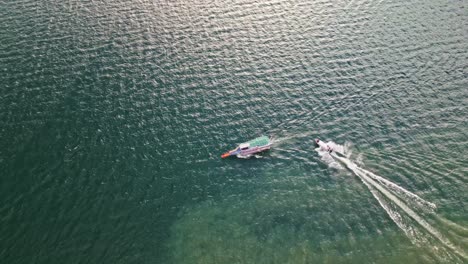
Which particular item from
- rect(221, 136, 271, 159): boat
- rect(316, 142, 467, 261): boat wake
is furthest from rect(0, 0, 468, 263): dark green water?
Result: rect(221, 136, 271, 159): boat

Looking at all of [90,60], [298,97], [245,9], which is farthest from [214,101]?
[245,9]

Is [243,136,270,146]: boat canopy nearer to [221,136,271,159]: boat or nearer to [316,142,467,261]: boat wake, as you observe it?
[221,136,271,159]: boat

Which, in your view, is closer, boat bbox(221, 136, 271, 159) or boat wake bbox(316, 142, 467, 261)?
boat wake bbox(316, 142, 467, 261)

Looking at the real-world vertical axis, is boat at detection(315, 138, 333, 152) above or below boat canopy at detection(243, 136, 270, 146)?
above

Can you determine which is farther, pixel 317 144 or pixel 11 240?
pixel 317 144

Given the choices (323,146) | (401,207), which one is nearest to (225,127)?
(323,146)

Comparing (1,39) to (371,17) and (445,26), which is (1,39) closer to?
(371,17)
